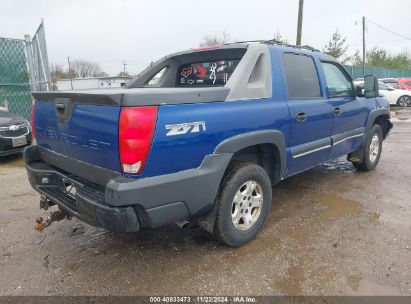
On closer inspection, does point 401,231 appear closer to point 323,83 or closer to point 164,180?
point 323,83

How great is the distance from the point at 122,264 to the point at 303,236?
5.87 ft

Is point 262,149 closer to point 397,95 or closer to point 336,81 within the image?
point 336,81

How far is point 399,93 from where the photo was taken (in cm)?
1833

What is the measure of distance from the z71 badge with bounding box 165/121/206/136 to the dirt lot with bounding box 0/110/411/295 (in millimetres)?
1214

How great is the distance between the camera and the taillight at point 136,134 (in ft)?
7.51

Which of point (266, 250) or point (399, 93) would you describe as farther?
point (399, 93)

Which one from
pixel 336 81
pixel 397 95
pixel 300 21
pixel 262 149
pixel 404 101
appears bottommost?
pixel 404 101

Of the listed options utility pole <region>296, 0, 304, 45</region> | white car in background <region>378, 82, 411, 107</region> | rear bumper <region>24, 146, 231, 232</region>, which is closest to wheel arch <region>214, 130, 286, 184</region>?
rear bumper <region>24, 146, 231, 232</region>

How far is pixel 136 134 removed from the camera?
2295mm

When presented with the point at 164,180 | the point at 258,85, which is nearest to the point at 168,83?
the point at 258,85

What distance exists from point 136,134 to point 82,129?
60 centimetres

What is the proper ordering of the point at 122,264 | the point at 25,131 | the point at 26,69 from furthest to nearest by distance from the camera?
1. the point at 26,69
2. the point at 25,131
3. the point at 122,264

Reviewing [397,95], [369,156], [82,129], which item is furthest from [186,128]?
[397,95]

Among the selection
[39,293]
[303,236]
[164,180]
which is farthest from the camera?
[303,236]
